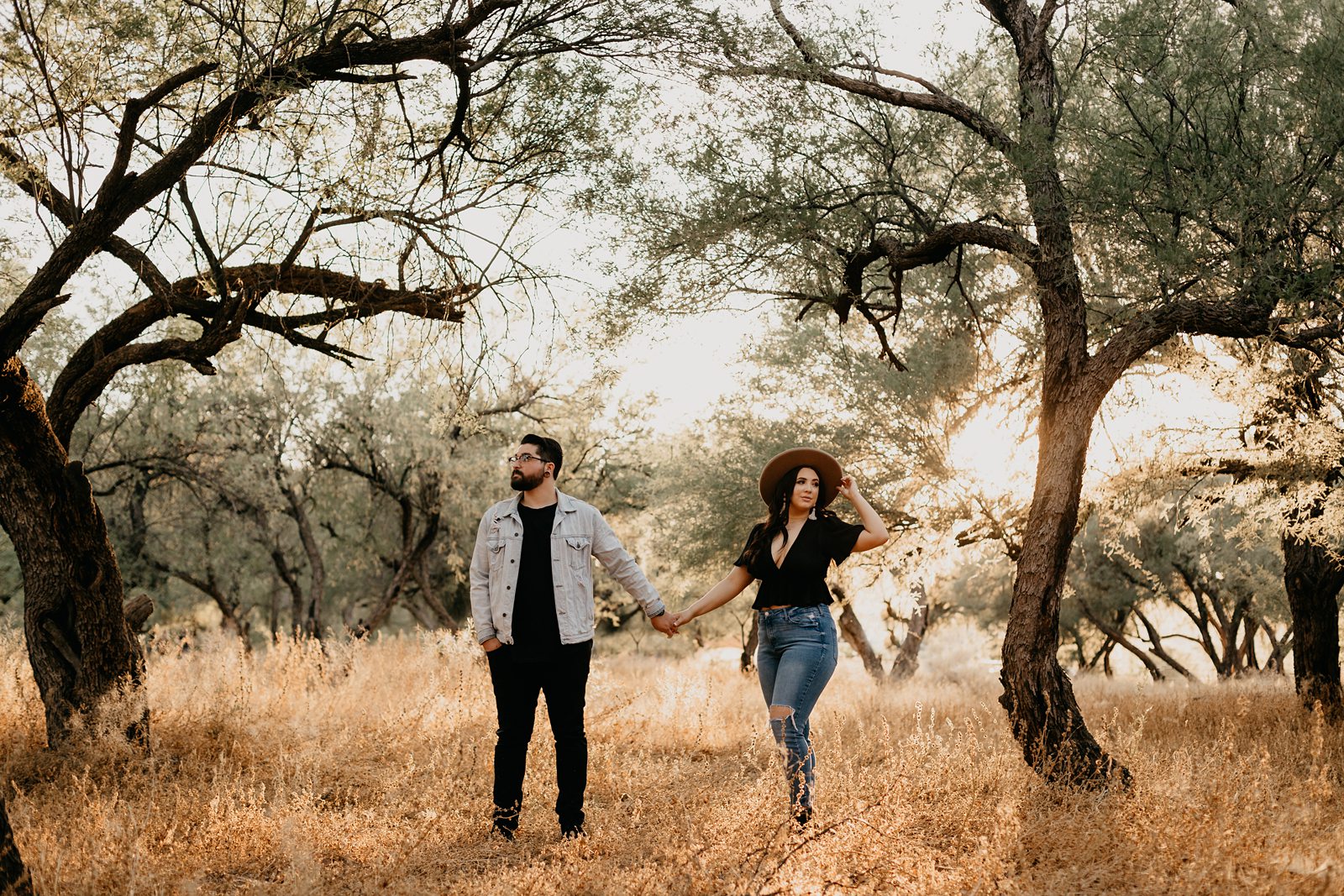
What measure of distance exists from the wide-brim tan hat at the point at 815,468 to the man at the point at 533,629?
3.35 ft

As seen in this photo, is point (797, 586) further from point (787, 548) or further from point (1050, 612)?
point (1050, 612)

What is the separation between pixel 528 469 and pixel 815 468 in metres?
1.63

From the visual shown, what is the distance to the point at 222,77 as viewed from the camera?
18.1 feet

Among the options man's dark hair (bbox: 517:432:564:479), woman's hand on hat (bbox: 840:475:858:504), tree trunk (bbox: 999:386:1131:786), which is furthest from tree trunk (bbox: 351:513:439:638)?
woman's hand on hat (bbox: 840:475:858:504)

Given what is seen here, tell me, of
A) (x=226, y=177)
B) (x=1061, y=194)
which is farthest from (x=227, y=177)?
(x=1061, y=194)

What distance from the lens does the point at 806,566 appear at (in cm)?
510

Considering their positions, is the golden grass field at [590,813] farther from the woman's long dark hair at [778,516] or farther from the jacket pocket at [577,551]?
the jacket pocket at [577,551]

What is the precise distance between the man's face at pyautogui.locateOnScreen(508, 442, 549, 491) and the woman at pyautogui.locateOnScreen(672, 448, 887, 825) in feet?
3.48

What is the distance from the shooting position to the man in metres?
5.04

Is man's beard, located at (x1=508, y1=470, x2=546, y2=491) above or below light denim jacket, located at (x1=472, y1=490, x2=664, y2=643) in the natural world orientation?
above

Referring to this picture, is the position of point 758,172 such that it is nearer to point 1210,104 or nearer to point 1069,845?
point 1210,104

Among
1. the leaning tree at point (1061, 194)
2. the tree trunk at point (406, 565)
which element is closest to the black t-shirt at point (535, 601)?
the leaning tree at point (1061, 194)

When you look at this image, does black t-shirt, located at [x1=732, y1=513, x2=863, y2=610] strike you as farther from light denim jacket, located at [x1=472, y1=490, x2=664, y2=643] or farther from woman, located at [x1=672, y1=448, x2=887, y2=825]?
light denim jacket, located at [x1=472, y1=490, x2=664, y2=643]

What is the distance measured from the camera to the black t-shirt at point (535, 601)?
5051 mm
